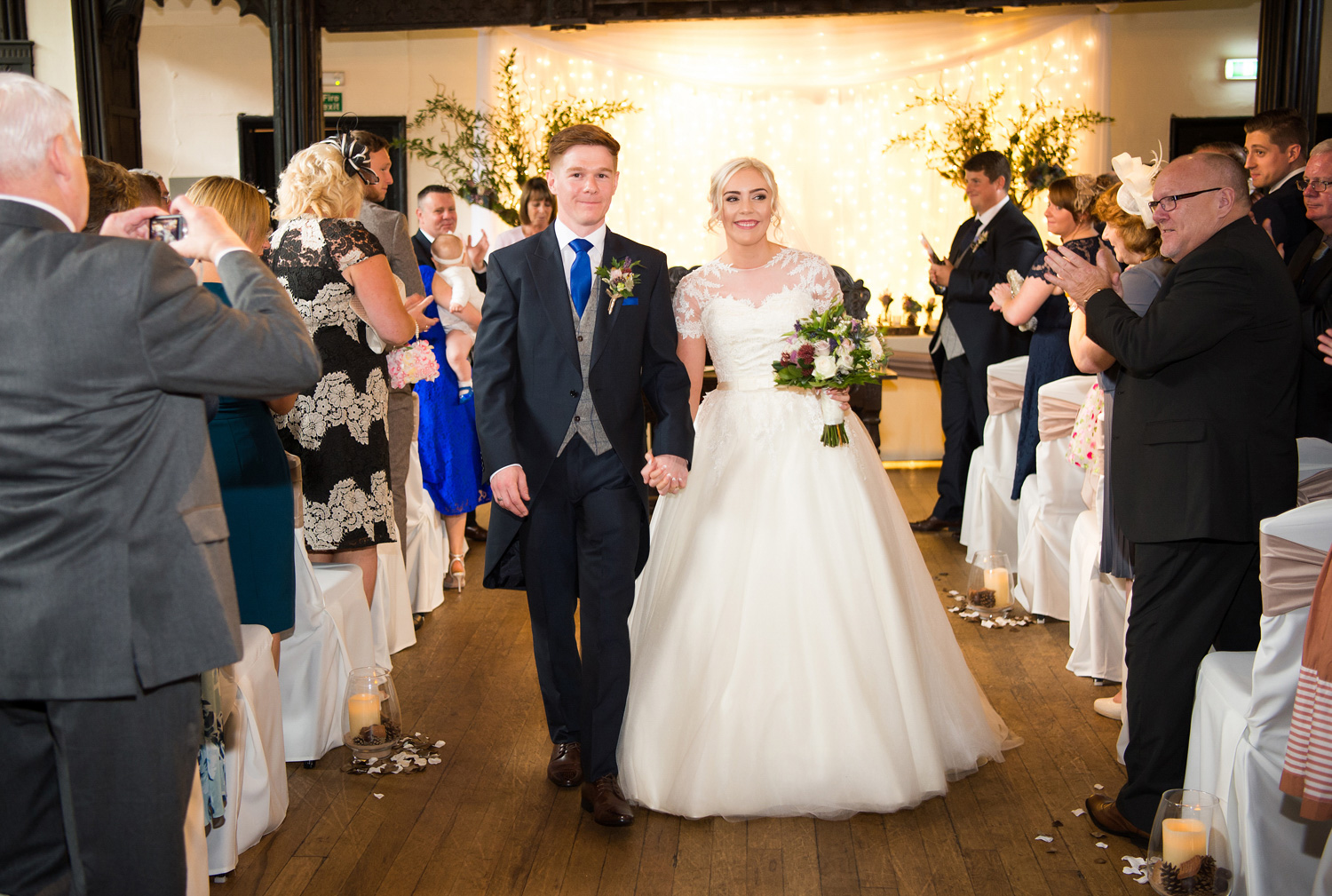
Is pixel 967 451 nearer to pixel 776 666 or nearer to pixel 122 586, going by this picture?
pixel 776 666

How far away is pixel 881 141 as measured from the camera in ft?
31.4

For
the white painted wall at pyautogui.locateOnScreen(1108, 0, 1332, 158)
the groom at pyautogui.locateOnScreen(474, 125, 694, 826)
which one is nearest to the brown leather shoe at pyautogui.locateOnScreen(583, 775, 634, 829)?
the groom at pyautogui.locateOnScreen(474, 125, 694, 826)

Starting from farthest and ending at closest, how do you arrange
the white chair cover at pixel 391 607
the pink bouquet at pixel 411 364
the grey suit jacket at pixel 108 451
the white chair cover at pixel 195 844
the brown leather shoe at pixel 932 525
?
1. the brown leather shoe at pixel 932 525
2. the pink bouquet at pixel 411 364
3. the white chair cover at pixel 391 607
4. the white chair cover at pixel 195 844
5. the grey suit jacket at pixel 108 451

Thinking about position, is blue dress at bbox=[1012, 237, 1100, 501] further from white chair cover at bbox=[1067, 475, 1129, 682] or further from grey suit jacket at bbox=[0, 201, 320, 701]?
grey suit jacket at bbox=[0, 201, 320, 701]

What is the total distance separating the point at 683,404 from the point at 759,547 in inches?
18.4

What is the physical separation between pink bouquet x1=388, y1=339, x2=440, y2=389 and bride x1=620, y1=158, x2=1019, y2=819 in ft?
4.58

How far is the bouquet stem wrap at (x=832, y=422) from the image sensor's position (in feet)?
10.7

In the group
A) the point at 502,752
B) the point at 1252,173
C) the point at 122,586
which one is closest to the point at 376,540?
the point at 502,752

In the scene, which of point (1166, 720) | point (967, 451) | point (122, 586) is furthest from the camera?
point (967, 451)

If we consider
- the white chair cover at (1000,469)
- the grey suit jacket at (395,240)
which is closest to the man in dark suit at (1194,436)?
the grey suit jacket at (395,240)

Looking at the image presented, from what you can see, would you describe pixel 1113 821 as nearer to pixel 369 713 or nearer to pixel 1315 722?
pixel 1315 722

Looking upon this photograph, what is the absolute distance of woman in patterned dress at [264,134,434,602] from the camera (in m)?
3.46

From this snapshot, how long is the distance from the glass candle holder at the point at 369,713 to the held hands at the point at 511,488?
938 mm

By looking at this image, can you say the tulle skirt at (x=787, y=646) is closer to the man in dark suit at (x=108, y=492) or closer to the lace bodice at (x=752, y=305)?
the lace bodice at (x=752, y=305)
